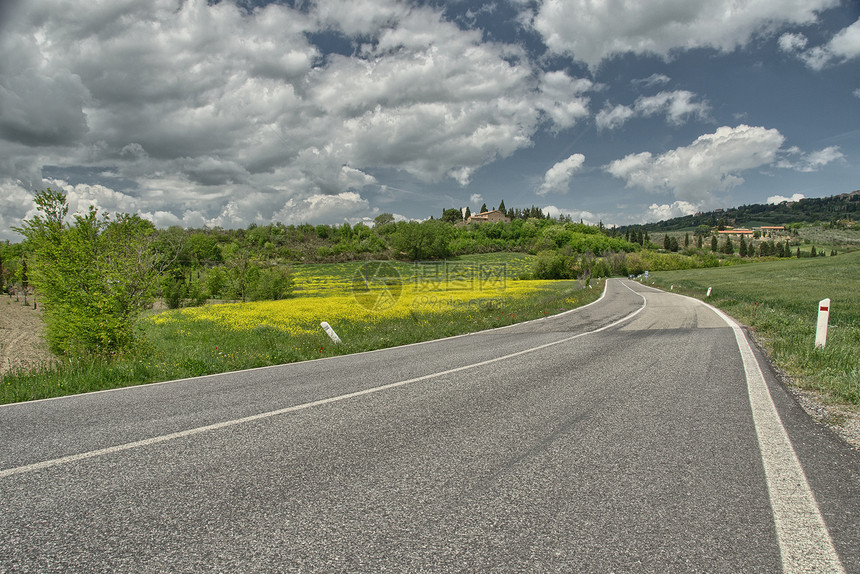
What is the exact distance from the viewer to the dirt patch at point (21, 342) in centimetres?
1775

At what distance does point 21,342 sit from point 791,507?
37735mm

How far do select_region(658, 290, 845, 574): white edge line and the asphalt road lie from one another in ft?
0.05

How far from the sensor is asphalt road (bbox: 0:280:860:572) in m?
2.32

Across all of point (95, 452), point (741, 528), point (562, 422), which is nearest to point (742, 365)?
point (562, 422)

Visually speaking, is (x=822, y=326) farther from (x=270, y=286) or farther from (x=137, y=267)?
(x=270, y=286)

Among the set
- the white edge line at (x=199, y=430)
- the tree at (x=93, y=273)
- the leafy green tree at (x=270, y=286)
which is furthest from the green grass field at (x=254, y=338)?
the leafy green tree at (x=270, y=286)

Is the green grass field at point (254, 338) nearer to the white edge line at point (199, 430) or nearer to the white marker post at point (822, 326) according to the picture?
the white edge line at point (199, 430)

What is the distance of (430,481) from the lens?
3.16 meters

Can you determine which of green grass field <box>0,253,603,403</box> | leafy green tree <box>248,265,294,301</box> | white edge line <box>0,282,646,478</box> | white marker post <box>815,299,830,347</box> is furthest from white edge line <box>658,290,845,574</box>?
leafy green tree <box>248,265,294,301</box>

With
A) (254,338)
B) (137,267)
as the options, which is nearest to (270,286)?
(254,338)

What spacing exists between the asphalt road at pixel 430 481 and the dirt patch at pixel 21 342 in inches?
488

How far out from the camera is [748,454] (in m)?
3.66

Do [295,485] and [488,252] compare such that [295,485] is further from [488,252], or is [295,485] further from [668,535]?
[488,252]

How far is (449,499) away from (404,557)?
0.68 metres
